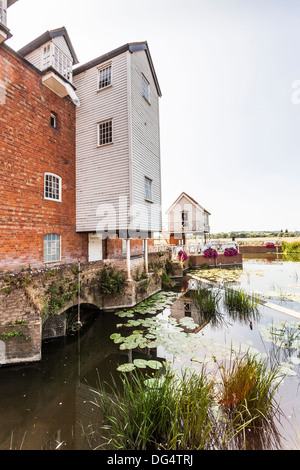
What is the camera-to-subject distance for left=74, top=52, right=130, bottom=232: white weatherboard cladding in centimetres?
909

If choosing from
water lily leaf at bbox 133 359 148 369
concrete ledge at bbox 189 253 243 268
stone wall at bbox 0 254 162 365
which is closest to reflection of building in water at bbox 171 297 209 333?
water lily leaf at bbox 133 359 148 369

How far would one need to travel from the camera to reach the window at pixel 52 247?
8789 mm

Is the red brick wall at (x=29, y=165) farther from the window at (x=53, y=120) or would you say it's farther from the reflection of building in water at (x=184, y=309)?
the reflection of building in water at (x=184, y=309)

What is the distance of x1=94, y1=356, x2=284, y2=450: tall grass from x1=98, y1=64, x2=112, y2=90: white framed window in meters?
12.3

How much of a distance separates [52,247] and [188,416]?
8453 mm

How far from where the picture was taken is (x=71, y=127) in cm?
1036

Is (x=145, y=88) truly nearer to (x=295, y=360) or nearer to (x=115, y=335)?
(x=115, y=335)

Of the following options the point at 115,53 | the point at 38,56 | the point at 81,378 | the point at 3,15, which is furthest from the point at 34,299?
the point at 115,53

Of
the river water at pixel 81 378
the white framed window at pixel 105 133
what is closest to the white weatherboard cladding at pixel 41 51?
the white framed window at pixel 105 133

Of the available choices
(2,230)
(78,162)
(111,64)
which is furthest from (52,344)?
(111,64)

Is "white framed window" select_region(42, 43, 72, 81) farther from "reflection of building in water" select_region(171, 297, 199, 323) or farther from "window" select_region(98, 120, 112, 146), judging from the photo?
"reflection of building in water" select_region(171, 297, 199, 323)

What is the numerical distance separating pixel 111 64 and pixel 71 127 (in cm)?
368

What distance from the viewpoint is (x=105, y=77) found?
10.1m

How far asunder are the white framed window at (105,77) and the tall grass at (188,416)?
12.3 meters
